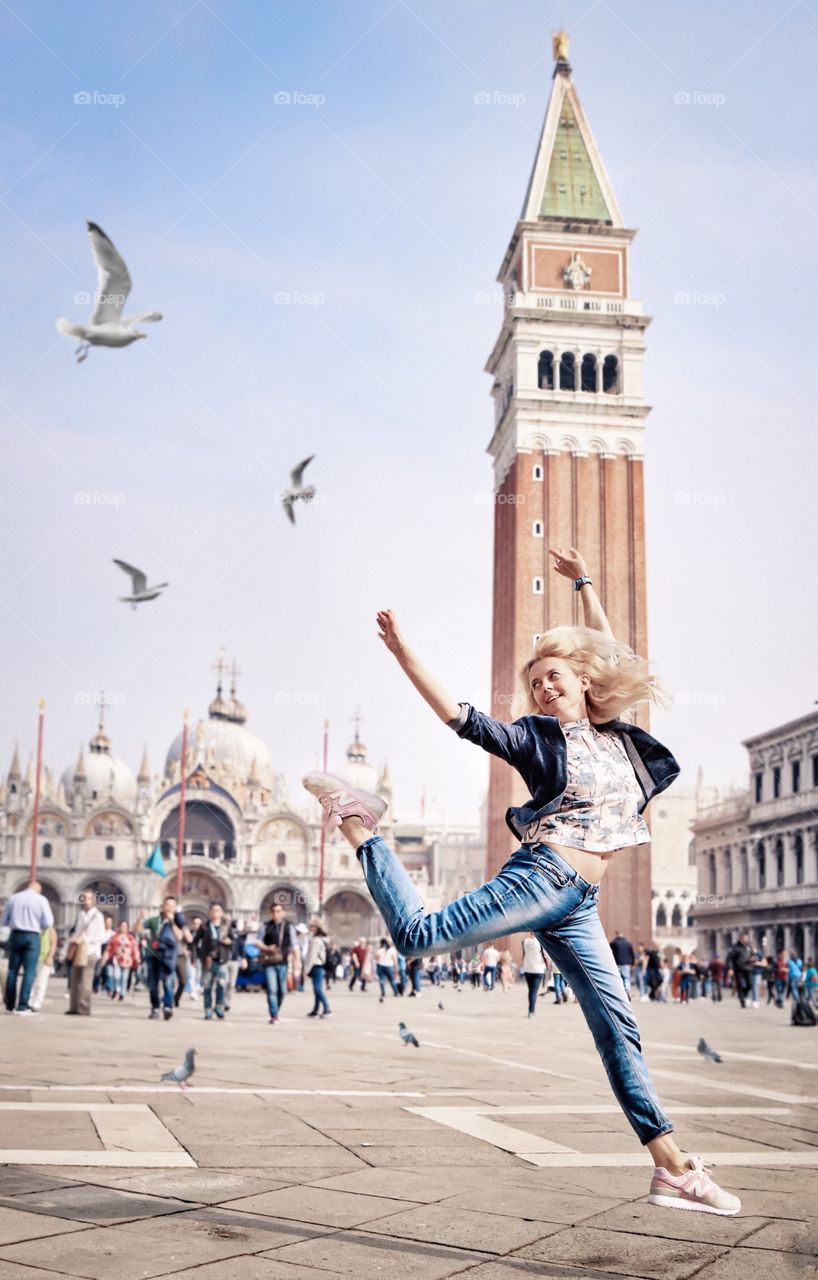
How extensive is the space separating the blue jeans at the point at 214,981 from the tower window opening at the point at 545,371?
38.3 m

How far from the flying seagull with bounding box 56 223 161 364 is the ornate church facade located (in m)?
55.0

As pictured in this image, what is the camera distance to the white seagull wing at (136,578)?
2145 cm

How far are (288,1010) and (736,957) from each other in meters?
9.72

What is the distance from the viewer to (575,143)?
52.2 m

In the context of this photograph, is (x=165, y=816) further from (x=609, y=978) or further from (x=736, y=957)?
(x=609, y=978)

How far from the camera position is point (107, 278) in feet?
43.7

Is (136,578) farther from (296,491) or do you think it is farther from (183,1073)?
(183,1073)

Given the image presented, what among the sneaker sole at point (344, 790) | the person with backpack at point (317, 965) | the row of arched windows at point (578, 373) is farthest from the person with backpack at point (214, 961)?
the row of arched windows at point (578, 373)

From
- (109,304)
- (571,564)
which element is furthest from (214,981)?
(571,564)

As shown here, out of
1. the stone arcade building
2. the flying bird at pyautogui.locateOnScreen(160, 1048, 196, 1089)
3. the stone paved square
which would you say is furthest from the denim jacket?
the stone arcade building

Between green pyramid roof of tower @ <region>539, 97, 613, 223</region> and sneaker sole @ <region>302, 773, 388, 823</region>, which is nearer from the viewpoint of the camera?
sneaker sole @ <region>302, 773, 388, 823</region>

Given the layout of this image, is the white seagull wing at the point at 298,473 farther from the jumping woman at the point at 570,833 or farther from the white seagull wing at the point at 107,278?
the jumping woman at the point at 570,833

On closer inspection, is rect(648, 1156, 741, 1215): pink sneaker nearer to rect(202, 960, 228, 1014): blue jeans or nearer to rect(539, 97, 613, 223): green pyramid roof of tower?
rect(202, 960, 228, 1014): blue jeans

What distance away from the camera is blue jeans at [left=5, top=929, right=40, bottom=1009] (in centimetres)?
1255
